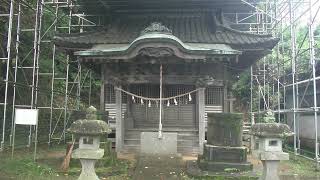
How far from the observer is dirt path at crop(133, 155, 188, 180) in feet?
34.3

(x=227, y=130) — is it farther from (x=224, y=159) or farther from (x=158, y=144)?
(x=158, y=144)

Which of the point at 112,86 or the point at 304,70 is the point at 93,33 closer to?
the point at 112,86

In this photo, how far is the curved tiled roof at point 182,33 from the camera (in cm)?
1406

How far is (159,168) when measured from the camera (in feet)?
36.8

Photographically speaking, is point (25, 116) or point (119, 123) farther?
point (119, 123)

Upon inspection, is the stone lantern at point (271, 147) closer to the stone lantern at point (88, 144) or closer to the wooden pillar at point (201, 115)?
the stone lantern at point (88, 144)

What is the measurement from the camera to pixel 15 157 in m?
13.2

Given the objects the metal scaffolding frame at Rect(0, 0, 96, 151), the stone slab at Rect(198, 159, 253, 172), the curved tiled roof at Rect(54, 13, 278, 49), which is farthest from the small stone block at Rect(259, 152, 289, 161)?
the metal scaffolding frame at Rect(0, 0, 96, 151)

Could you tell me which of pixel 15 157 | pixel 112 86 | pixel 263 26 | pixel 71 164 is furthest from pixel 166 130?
pixel 263 26

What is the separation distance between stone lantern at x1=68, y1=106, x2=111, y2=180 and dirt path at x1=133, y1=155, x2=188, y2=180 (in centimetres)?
180

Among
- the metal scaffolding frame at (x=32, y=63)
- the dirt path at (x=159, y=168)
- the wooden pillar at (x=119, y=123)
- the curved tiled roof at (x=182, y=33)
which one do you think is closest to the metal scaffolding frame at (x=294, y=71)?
the curved tiled roof at (x=182, y=33)

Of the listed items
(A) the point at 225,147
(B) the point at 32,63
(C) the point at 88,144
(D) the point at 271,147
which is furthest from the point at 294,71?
(B) the point at 32,63

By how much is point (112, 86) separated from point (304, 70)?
12.1 m

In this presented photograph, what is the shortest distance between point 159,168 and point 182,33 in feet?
20.7
